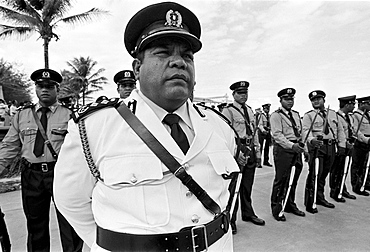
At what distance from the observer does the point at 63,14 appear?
1388 cm

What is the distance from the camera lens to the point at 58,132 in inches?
112

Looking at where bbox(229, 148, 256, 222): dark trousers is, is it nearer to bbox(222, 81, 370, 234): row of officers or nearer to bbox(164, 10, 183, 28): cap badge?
bbox(222, 81, 370, 234): row of officers

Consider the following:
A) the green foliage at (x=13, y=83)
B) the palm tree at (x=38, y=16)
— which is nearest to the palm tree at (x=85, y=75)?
the green foliage at (x=13, y=83)

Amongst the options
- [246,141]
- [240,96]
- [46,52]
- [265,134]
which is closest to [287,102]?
[240,96]

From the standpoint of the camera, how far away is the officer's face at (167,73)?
1.21 meters

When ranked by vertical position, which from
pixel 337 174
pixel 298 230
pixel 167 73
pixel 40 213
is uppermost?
pixel 167 73

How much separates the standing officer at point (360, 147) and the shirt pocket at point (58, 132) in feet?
18.6

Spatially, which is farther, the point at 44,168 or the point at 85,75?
the point at 85,75

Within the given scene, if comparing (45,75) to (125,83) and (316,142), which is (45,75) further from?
(316,142)

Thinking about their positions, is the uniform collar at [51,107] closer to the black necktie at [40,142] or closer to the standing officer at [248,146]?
the black necktie at [40,142]

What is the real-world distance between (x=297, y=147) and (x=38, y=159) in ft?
11.2

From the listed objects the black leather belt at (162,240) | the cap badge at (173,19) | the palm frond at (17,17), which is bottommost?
the black leather belt at (162,240)

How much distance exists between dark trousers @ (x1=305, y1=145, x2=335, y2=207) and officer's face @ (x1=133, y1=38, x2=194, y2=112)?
13.2 ft

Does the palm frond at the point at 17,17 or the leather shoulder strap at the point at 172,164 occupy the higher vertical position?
the palm frond at the point at 17,17
